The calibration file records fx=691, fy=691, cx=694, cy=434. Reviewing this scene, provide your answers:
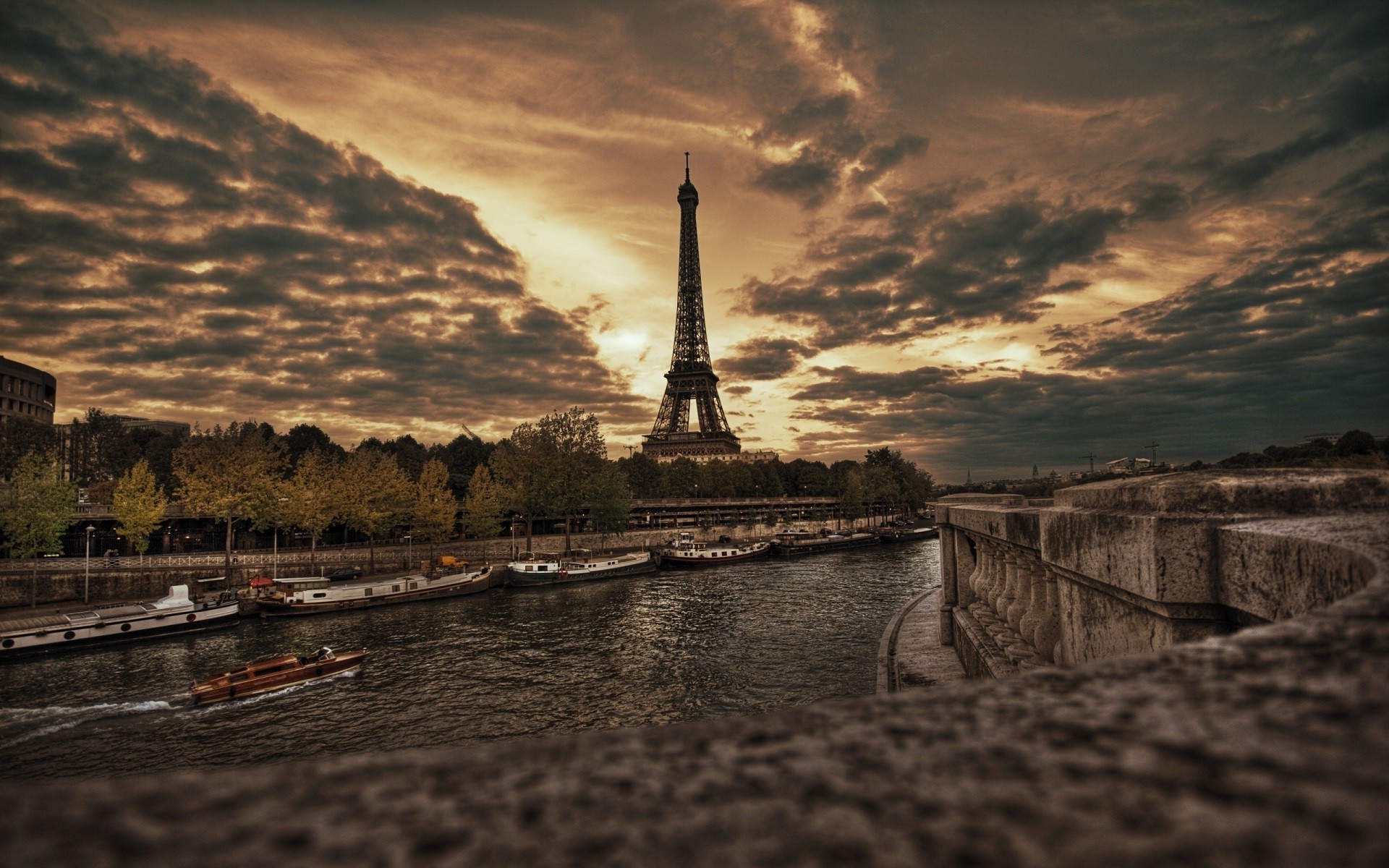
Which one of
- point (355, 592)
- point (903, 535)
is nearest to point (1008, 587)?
point (355, 592)

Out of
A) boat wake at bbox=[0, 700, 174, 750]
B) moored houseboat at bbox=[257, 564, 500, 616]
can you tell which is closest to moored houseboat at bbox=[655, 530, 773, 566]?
moored houseboat at bbox=[257, 564, 500, 616]

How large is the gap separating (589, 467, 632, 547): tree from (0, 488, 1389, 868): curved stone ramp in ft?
202

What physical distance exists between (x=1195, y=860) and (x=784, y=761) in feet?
1.62

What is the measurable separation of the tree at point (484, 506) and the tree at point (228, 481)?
14743 mm

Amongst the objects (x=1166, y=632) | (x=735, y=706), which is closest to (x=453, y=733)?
(x=735, y=706)

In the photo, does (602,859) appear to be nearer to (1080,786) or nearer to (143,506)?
(1080,786)

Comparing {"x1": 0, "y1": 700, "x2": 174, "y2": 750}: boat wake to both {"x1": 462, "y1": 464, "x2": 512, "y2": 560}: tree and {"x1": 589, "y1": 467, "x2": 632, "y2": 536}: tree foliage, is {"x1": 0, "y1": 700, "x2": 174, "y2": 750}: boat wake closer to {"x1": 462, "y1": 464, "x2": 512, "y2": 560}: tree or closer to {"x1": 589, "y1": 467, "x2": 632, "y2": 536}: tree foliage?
{"x1": 462, "y1": 464, "x2": 512, "y2": 560}: tree

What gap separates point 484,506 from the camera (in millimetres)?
57750

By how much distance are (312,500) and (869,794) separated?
53.9 m

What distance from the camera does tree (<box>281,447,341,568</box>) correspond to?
47.2m

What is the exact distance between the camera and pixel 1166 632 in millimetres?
3453

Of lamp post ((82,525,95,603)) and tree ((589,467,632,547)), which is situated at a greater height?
tree ((589,467,632,547))

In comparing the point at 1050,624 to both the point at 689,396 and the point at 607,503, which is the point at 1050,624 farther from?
the point at 689,396

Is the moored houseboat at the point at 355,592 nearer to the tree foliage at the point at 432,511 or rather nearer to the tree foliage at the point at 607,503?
the tree foliage at the point at 432,511
